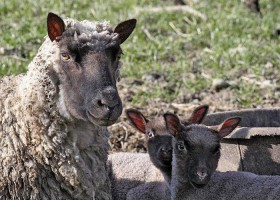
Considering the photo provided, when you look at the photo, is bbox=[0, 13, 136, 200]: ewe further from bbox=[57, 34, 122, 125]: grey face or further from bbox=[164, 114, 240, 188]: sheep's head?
bbox=[164, 114, 240, 188]: sheep's head

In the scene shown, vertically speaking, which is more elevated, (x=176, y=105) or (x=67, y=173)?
(x=67, y=173)

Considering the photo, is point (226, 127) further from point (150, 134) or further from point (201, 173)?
point (150, 134)

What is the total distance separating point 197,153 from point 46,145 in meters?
1.36

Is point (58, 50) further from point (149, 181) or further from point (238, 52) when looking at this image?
point (238, 52)

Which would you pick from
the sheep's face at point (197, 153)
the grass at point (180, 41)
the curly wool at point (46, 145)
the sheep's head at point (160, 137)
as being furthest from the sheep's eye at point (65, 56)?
the grass at point (180, 41)

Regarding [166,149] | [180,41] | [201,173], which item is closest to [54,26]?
[201,173]

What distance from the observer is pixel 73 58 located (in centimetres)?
545

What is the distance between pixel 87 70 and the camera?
536 cm

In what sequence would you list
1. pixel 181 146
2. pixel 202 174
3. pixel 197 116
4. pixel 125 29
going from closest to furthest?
pixel 125 29 → pixel 202 174 → pixel 181 146 → pixel 197 116

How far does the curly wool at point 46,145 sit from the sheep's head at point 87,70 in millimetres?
40

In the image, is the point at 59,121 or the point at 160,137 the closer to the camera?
the point at 59,121

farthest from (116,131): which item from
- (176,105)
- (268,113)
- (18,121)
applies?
(18,121)

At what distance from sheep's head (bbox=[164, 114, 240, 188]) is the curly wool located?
937mm

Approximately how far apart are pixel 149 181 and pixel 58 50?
2.18 meters
